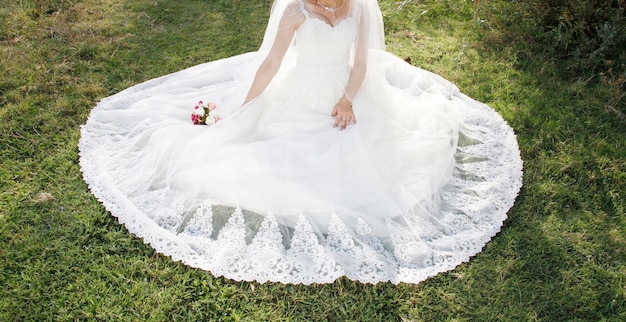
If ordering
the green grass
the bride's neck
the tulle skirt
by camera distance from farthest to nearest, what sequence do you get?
the bride's neck → the tulle skirt → the green grass

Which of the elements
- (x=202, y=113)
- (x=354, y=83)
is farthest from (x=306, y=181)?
(x=202, y=113)

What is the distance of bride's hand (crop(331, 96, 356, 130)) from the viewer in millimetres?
3939

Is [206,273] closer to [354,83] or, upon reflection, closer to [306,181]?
[306,181]

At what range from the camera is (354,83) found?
4.05m

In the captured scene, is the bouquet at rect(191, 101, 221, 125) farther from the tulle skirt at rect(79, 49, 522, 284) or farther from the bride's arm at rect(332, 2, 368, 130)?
the bride's arm at rect(332, 2, 368, 130)

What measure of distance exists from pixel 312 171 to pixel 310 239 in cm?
55

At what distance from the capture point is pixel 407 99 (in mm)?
4539

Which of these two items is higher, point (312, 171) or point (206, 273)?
point (312, 171)

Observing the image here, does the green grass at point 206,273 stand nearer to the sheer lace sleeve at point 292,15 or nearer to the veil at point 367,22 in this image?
the veil at point 367,22

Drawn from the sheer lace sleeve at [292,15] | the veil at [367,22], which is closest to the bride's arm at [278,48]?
the sheer lace sleeve at [292,15]

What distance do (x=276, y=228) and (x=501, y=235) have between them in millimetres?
1664

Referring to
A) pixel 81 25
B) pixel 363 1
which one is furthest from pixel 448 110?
pixel 81 25

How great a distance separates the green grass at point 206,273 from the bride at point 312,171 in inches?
5.5

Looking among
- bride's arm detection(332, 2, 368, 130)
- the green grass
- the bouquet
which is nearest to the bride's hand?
bride's arm detection(332, 2, 368, 130)
